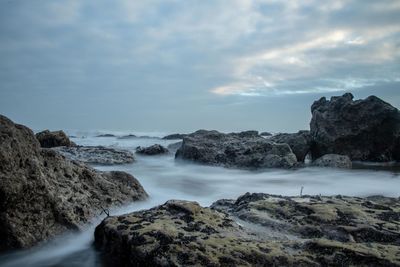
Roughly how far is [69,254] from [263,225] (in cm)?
220

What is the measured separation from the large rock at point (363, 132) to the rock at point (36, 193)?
13.4 meters

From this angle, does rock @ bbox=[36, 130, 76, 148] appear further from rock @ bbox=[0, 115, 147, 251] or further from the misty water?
rock @ bbox=[0, 115, 147, 251]

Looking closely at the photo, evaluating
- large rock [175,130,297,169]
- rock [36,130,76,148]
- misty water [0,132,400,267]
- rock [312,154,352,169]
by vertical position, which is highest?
rock [36,130,76,148]

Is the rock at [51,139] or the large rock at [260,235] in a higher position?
the rock at [51,139]

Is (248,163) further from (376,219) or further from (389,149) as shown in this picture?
(376,219)

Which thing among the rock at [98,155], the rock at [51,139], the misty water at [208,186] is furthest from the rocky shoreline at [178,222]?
the rock at [51,139]

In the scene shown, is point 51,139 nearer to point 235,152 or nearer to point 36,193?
point 235,152

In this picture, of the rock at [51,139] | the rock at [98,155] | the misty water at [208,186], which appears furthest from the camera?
the rock at [51,139]

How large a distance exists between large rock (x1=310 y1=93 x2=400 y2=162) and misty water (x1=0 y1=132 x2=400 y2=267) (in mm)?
3660

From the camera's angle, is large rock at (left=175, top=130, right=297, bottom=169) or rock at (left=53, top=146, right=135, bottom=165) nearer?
rock at (left=53, top=146, right=135, bottom=165)

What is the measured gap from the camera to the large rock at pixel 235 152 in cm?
1338

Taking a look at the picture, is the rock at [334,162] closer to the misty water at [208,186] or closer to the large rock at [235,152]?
the misty water at [208,186]

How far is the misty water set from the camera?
12.6 feet

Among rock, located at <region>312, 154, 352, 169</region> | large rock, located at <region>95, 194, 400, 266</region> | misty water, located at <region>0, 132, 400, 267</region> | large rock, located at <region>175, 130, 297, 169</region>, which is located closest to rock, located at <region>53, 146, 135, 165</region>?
misty water, located at <region>0, 132, 400, 267</region>
